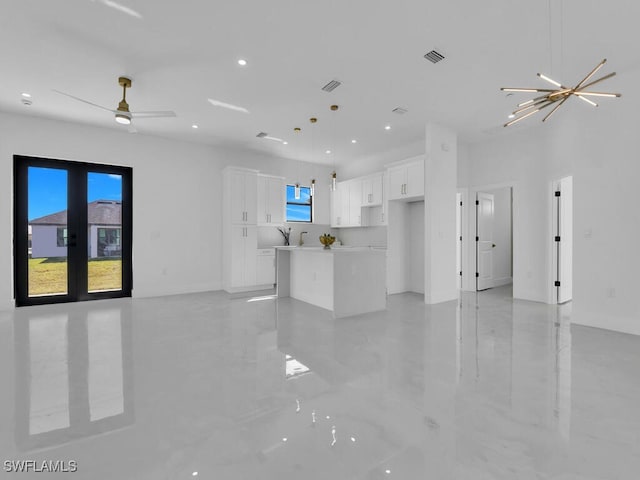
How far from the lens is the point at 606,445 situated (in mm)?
1607

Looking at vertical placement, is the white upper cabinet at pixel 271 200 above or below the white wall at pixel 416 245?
above

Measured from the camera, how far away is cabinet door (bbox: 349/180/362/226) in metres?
6.96

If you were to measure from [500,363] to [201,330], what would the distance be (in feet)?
10.8

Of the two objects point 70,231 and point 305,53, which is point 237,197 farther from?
point 305,53

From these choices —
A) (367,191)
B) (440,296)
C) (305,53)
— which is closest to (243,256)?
(367,191)

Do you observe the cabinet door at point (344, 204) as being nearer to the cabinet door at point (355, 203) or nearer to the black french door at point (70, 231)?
the cabinet door at point (355, 203)

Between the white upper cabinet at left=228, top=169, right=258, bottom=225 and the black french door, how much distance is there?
6.30 feet

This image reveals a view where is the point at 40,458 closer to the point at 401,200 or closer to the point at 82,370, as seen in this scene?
the point at 82,370

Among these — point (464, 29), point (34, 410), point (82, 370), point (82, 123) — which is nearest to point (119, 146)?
point (82, 123)

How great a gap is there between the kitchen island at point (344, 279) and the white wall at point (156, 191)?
2330 mm

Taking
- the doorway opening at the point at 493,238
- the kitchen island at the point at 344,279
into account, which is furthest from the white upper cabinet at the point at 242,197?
the doorway opening at the point at 493,238

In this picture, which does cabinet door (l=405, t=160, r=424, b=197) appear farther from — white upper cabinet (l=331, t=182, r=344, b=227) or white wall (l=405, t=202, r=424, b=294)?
white upper cabinet (l=331, t=182, r=344, b=227)

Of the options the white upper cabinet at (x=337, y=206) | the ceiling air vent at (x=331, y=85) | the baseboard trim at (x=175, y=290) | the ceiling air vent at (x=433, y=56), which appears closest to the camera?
the ceiling air vent at (x=433, y=56)

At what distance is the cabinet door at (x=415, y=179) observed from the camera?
5393 millimetres
